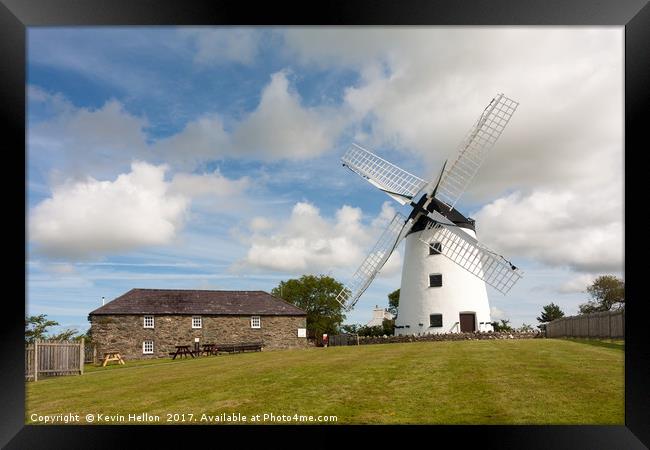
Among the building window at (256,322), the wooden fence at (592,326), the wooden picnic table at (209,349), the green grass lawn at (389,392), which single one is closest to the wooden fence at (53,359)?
the green grass lawn at (389,392)

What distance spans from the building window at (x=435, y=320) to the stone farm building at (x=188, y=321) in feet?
24.0

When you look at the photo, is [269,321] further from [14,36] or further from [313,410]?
[14,36]

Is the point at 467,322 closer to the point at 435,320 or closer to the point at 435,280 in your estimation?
the point at 435,320

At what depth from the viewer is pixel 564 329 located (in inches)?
788

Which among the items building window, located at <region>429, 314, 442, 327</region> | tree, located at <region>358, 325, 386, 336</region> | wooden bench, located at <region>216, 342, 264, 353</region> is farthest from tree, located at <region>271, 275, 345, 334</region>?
building window, located at <region>429, 314, 442, 327</region>

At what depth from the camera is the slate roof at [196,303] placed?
24.1 m

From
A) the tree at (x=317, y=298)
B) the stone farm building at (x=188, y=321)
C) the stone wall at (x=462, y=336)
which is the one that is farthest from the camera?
the tree at (x=317, y=298)

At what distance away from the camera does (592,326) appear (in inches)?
680

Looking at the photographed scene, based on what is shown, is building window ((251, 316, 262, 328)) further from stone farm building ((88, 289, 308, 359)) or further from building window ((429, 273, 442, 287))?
building window ((429, 273, 442, 287))

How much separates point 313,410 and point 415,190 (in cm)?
1587

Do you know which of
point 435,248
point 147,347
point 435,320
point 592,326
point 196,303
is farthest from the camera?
point 196,303

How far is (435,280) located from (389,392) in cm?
1452

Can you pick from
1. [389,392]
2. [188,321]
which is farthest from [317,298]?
[389,392]

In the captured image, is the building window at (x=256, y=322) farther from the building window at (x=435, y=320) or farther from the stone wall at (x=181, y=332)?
the building window at (x=435, y=320)
